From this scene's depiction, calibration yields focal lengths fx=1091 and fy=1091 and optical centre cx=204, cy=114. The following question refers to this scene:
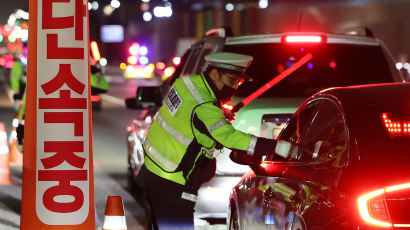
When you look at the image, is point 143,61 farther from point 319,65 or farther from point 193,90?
point 193,90

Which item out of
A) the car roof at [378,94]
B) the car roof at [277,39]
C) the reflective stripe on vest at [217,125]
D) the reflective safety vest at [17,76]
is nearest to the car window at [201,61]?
the car roof at [277,39]

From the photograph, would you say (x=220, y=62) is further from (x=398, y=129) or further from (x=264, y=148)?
(x=398, y=129)

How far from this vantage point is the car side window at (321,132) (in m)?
5.73

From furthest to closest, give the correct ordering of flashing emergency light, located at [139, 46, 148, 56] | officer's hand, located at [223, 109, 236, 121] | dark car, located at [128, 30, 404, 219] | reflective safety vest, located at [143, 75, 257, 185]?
1. flashing emergency light, located at [139, 46, 148, 56]
2. dark car, located at [128, 30, 404, 219]
3. officer's hand, located at [223, 109, 236, 121]
4. reflective safety vest, located at [143, 75, 257, 185]

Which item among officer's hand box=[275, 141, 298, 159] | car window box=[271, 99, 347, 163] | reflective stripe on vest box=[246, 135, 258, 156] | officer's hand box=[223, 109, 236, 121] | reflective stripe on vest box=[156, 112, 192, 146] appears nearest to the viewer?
car window box=[271, 99, 347, 163]

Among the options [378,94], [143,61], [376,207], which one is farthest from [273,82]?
[143,61]

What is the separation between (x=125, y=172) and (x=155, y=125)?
26.1 feet

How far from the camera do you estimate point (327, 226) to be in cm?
525

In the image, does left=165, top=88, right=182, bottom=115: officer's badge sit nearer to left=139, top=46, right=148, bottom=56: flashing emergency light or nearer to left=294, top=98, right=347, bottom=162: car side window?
left=294, top=98, right=347, bottom=162: car side window

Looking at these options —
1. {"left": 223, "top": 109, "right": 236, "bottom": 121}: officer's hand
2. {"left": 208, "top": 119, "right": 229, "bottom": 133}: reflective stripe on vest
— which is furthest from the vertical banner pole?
{"left": 223, "top": 109, "right": 236, "bottom": 121}: officer's hand

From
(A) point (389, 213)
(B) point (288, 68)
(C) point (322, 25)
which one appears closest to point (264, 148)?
(A) point (389, 213)

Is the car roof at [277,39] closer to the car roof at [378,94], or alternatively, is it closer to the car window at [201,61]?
the car window at [201,61]

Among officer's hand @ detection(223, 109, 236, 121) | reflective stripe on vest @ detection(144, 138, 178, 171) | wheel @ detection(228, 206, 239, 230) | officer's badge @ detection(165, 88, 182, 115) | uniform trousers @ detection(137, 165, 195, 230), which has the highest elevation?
officer's badge @ detection(165, 88, 182, 115)

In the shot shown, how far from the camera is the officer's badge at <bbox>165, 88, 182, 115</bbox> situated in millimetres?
6892
